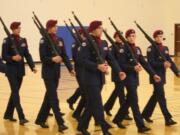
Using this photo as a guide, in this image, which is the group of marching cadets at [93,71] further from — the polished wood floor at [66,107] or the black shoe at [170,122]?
the polished wood floor at [66,107]

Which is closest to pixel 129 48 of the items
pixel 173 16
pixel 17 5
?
pixel 17 5

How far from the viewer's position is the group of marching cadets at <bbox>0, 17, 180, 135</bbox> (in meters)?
7.69

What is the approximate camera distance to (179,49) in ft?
109

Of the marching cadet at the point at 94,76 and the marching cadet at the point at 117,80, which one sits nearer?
the marching cadet at the point at 94,76

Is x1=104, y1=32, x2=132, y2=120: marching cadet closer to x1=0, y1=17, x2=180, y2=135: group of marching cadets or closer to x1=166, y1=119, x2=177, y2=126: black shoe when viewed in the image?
x1=0, y1=17, x2=180, y2=135: group of marching cadets

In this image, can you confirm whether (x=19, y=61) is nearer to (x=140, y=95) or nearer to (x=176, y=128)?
(x=176, y=128)

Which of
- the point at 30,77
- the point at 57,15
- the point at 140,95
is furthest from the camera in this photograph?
the point at 57,15

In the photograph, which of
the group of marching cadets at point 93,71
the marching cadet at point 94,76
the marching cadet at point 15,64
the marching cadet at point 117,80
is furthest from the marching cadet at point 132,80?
the marching cadet at point 15,64

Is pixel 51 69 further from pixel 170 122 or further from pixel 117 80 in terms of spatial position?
pixel 170 122

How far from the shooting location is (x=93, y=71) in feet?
25.2

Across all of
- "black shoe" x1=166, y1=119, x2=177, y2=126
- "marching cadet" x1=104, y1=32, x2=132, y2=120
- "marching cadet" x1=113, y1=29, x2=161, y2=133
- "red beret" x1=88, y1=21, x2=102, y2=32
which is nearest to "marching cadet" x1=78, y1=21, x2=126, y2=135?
"red beret" x1=88, y1=21, x2=102, y2=32

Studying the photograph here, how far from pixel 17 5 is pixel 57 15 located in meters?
2.69

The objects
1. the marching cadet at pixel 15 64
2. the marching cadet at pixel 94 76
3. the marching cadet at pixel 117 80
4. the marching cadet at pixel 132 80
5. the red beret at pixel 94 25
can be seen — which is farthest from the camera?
the marching cadet at pixel 15 64

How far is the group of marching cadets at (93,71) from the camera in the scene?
7.69 meters
